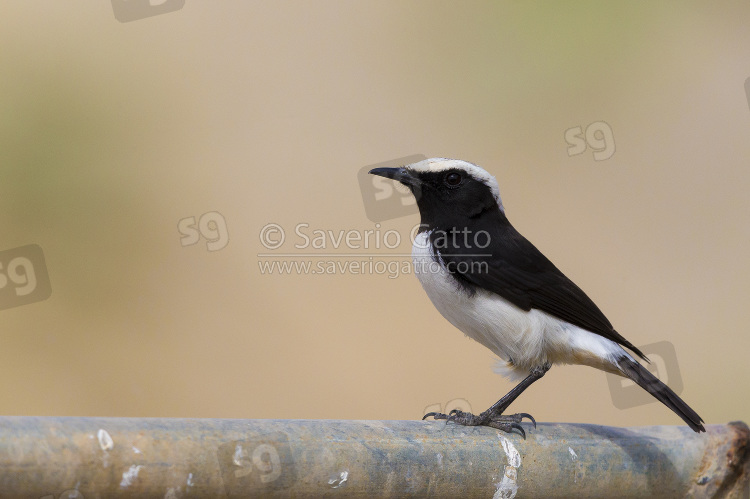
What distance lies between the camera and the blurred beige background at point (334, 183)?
240 inches

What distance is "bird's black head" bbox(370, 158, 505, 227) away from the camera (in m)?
3.73

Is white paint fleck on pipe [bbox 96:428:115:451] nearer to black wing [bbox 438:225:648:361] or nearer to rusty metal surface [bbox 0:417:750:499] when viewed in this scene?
rusty metal surface [bbox 0:417:750:499]

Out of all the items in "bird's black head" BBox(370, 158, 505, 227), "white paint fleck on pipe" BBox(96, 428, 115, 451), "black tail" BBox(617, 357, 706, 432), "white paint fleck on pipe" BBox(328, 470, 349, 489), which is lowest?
"black tail" BBox(617, 357, 706, 432)

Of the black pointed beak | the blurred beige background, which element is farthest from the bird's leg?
the blurred beige background

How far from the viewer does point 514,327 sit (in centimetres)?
351

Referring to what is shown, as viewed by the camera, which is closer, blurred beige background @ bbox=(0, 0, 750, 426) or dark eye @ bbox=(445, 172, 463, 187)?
dark eye @ bbox=(445, 172, 463, 187)

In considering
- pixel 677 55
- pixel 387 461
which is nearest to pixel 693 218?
pixel 677 55

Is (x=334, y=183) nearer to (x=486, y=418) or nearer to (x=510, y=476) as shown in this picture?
(x=486, y=418)

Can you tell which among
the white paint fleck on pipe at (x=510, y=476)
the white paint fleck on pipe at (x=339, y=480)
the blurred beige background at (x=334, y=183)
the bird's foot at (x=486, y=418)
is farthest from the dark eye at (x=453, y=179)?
the blurred beige background at (x=334, y=183)

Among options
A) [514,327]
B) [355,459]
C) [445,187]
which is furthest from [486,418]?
[355,459]

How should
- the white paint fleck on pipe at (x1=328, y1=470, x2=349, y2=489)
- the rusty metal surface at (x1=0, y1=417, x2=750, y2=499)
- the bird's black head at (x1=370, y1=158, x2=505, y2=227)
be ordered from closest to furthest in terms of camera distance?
the rusty metal surface at (x1=0, y1=417, x2=750, y2=499) → the white paint fleck on pipe at (x1=328, y1=470, x2=349, y2=489) → the bird's black head at (x1=370, y1=158, x2=505, y2=227)

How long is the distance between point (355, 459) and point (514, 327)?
4.55ft

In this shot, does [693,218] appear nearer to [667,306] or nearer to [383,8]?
[667,306]

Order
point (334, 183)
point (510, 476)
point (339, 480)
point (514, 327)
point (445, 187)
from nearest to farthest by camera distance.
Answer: point (339, 480), point (510, 476), point (514, 327), point (445, 187), point (334, 183)
